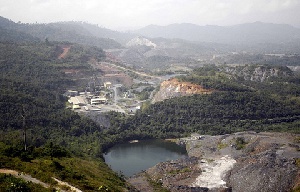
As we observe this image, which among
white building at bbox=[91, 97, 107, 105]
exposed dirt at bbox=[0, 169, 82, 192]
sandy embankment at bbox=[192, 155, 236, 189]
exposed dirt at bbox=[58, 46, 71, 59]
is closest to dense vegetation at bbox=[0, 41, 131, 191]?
exposed dirt at bbox=[0, 169, 82, 192]

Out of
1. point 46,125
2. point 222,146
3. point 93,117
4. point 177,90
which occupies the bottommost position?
point 222,146

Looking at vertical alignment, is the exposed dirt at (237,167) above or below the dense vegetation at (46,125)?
below

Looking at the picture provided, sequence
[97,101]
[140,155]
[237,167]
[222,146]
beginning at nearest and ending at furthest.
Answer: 1. [237,167]
2. [222,146]
3. [140,155]
4. [97,101]

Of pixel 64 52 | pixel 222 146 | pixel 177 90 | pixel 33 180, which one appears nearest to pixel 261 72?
pixel 177 90

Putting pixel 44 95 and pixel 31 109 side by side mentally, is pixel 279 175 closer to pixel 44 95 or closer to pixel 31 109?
pixel 31 109

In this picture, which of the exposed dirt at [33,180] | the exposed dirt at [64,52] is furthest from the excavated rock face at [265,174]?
the exposed dirt at [64,52]

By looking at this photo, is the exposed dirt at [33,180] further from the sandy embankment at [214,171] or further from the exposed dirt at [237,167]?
the sandy embankment at [214,171]

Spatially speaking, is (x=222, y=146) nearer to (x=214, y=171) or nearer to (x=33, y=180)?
(x=214, y=171)
